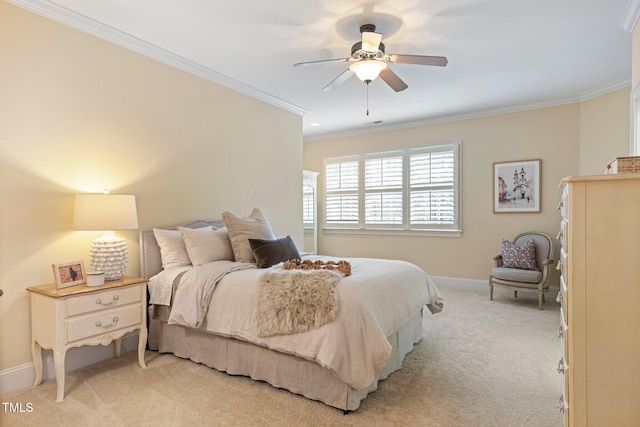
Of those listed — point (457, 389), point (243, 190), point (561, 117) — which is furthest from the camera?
point (561, 117)

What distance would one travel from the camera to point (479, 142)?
5555 mm

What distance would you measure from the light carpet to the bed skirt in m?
0.06

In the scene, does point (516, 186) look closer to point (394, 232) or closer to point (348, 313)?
point (394, 232)

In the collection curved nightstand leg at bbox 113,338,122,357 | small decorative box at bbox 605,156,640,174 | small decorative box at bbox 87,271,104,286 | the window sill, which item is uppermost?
small decorative box at bbox 605,156,640,174

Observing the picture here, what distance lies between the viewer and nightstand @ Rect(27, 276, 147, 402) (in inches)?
92.2

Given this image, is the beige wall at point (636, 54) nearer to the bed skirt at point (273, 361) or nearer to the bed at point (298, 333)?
the bed at point (298, 333)

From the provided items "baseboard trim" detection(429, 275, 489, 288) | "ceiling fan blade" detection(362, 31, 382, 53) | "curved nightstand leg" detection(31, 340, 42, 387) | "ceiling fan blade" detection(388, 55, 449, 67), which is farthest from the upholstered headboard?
"baseboard trim" detection(429, 275, 489, 288)

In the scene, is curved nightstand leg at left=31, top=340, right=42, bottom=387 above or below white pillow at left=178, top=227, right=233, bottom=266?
below

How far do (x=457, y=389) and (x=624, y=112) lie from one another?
158 inches

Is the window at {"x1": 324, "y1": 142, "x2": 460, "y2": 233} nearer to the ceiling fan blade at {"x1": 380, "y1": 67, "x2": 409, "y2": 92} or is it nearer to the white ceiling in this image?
the white ceiling

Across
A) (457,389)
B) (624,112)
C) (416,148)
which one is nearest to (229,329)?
(457,389)

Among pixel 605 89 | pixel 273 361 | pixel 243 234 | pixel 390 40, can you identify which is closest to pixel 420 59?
pixel 390 40

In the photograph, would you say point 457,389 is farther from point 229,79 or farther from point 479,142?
point 479,142

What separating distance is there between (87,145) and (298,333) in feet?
7.56
